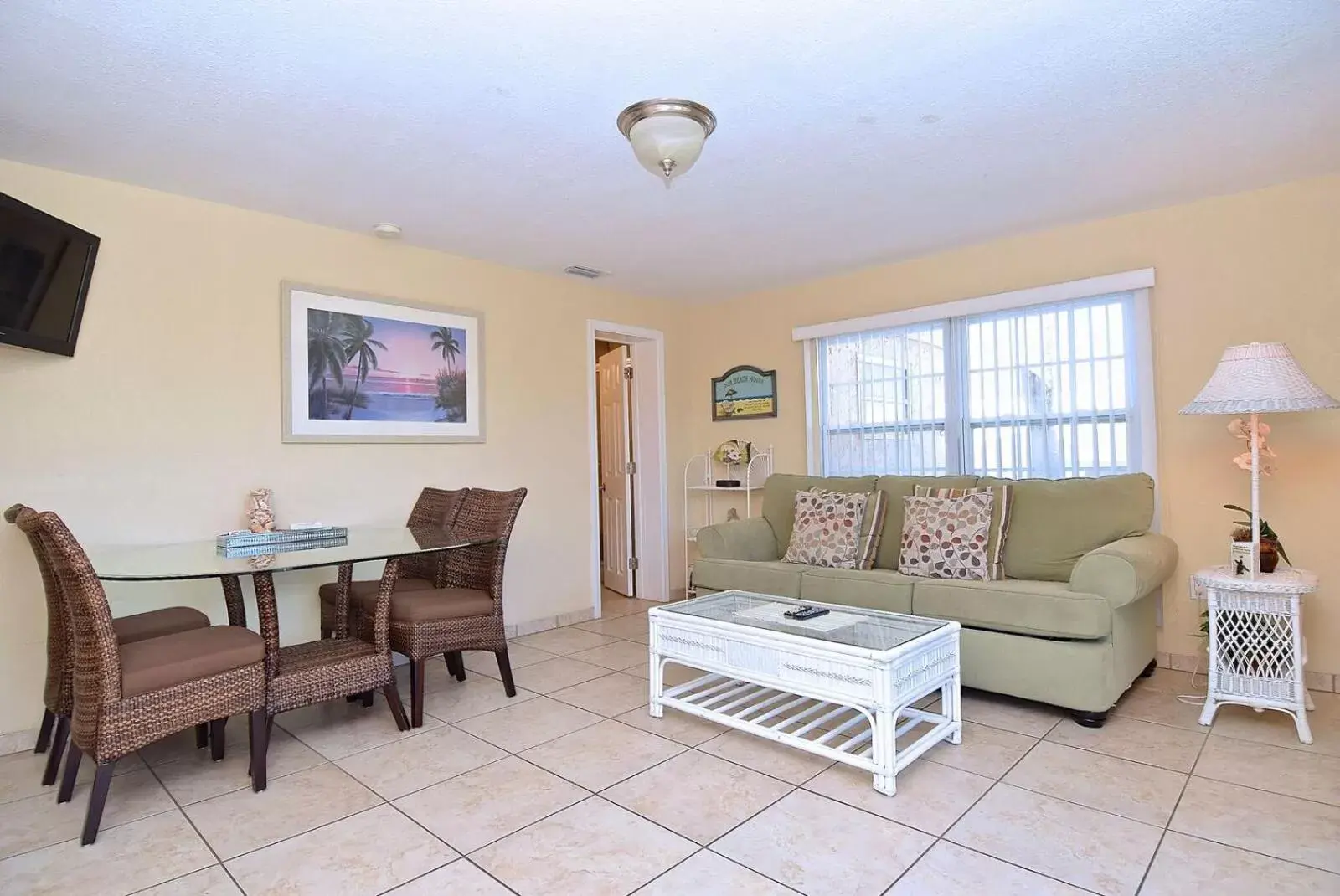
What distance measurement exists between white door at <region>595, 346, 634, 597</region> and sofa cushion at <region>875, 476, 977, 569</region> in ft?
7.33

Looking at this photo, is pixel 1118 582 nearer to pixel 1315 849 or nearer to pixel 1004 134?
pixel 1315 849

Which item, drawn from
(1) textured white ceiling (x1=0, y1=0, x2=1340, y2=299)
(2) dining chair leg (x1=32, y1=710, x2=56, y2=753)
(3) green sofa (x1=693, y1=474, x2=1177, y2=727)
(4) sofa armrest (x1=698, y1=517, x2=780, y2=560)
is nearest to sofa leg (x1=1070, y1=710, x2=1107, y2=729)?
(3) green sofa (x1=693, y1=474, x2=1177, y2=727)

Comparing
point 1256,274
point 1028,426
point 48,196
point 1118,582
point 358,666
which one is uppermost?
point 48,196

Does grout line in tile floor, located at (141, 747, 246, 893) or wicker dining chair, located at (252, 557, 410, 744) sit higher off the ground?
wicker dining chair, located at (252, 557, 410, 744)

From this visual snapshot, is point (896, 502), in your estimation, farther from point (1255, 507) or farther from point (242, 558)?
point (242, 558)

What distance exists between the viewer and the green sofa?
9.08 ft

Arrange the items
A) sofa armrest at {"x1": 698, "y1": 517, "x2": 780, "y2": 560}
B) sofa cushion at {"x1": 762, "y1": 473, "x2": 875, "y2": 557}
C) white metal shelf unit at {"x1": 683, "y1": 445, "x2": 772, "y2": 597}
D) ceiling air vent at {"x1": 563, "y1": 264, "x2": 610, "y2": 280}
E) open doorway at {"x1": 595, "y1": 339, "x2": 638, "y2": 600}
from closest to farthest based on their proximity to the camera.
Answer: sofa armrest at {"x1": 698, "y1": 517, "x2": 780, "y2": 560} < sofa cushion at {"x1": 762, "y1": 473, "x2": 875, "y2": 557} < ceiling air vent at {"x1": 563, "y1": 264, "x2": 610, "y2": 280} < white metal shelf unit at {"x1": 683, "y1": 445, "x2": 772, "y2": 597} < open doorway at {"x1": 595, "y1": 339, "x2": 638, "y2": 600}

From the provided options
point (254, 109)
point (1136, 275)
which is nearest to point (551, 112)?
point (254, 109)

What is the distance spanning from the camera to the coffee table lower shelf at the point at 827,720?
90.0 inches

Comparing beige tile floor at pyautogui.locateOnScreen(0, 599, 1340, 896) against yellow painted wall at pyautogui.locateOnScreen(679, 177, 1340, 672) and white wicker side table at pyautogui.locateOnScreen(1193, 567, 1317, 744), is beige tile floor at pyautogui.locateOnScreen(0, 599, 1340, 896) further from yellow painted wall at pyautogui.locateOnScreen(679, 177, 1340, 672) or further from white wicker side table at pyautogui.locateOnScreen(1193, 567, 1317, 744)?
yellow painted wall at pyautogui.locateOnScreen(679, 177, 1340, 672)

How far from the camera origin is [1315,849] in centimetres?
189

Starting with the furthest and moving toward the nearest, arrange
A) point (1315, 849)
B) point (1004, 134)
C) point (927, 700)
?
1. point (927, 700)
2. point (1004, 134)
3. point (1315, 849)

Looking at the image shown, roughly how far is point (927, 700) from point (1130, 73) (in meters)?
2.43

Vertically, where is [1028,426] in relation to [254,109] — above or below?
below
